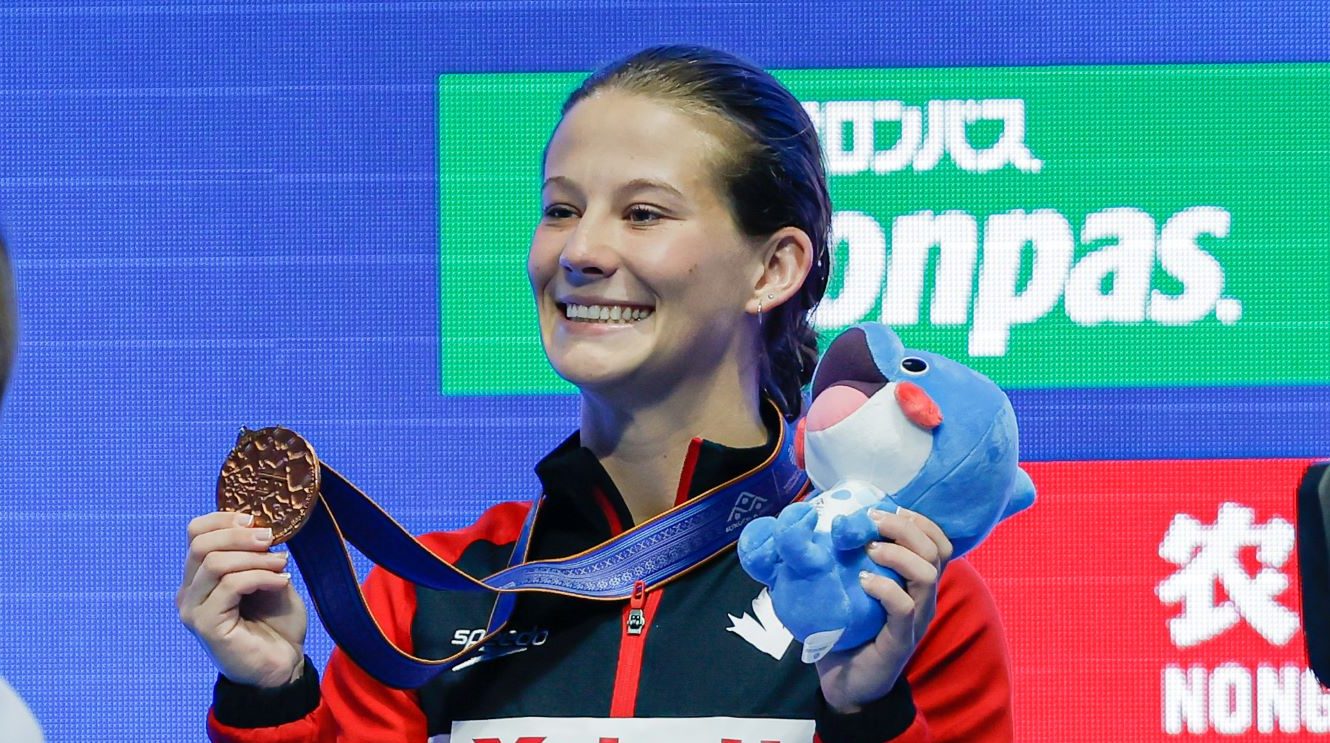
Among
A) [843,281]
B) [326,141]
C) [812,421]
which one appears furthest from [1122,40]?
[812,421]

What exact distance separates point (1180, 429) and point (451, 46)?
1158 millimetres

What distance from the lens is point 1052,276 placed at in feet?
8.23

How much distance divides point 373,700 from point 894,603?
0.56 m

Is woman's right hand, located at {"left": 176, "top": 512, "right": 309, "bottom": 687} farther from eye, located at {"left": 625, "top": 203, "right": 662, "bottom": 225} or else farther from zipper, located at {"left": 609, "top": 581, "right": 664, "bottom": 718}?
eye, located at {"left": 625, "top": 203, "right": 662, "bottom": 225}

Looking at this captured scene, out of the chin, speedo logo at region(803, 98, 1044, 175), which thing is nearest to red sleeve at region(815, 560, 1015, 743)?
the chin

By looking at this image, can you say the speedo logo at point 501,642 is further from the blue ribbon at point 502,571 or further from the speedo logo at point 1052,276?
the speedo logo at point 1052,276

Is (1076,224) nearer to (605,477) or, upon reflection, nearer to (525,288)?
(525,288)

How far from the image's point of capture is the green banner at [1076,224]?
8.22 feet

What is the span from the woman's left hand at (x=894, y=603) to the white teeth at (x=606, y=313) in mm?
362

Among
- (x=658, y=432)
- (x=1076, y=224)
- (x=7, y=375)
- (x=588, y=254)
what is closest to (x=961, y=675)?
(x=658, y=432)

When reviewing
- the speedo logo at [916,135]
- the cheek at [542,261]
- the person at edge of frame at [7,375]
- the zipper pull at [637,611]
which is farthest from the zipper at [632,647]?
the speedo logo at [916,135]

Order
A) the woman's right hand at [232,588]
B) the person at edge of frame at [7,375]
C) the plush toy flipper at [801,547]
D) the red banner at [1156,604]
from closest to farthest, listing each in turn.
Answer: the person at edge of frame at [7,375] → the plush toy flipper at [801,547] → the woman's right hand at [232,588] → the red banner at [1156,604]

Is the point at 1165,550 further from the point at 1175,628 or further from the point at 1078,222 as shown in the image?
the point at 1078,222

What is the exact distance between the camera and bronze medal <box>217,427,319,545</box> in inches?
60.8
